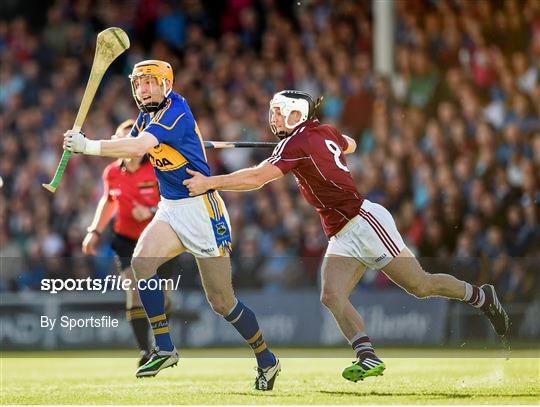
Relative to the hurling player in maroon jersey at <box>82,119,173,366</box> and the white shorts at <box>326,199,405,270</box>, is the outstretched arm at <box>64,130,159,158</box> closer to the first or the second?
the white shorts at <box>326,199,405,270</box>

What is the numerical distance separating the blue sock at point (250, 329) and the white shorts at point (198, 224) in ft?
1.54

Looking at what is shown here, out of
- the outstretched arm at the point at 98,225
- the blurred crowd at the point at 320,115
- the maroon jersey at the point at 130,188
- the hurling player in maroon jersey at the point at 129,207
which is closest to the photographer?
the outstretched arm at the point at 98,225

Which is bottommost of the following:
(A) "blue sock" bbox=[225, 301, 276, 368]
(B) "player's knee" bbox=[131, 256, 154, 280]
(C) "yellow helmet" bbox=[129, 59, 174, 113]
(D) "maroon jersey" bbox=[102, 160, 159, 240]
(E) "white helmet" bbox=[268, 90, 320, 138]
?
(A) "blue sock" bbox=[225, 301, 276, 368]

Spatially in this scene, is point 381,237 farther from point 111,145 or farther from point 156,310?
point 111,145

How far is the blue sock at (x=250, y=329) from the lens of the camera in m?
9.98

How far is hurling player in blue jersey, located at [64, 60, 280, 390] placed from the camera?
391 inches

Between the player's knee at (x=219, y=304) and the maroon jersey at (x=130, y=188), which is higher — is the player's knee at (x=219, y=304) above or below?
below

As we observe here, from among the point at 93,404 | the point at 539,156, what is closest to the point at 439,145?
the point at 539,156

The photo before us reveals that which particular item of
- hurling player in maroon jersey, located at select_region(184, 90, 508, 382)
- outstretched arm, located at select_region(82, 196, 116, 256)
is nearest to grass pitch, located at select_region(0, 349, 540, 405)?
hurling player in maroon jersey, located at select_region(184, 90, 508, 382)

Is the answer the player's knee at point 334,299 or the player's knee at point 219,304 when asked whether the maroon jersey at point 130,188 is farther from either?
the player's knee at point 334,299

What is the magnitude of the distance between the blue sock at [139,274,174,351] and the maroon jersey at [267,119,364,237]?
134cm

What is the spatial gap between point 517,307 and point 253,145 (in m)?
5.57

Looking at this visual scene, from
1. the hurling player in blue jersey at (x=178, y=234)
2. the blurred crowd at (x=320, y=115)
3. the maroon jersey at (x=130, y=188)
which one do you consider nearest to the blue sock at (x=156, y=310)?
the hurling player in blue jersey at (x=178, y=234)

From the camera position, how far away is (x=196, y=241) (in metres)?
10.0
